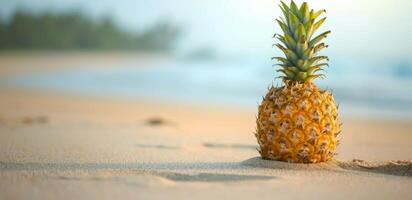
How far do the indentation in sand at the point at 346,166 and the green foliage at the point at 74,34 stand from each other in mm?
28563

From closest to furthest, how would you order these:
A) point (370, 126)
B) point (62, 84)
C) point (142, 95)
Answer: point (370, 126) → point (142, 95) → point (62, 84)

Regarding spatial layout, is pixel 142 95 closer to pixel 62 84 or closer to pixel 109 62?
pixel 62 84

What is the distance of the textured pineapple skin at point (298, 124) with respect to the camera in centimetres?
420

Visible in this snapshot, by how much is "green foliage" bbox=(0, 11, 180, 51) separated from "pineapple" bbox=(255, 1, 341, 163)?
28.5 meters

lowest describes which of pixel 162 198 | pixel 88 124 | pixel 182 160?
pixel 162 198

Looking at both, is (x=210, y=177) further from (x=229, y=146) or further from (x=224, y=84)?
(x=224, y=84)

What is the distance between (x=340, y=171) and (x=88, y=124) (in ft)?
15.1

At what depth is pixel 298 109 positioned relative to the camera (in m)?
4.21

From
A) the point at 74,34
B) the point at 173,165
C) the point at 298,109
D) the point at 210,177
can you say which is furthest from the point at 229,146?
the point at 74,34

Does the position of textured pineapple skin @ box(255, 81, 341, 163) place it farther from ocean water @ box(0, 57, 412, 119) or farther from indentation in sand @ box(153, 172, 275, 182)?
ocean water @ box(0, 57, 412, 119)

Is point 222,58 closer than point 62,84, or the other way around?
point 62,84

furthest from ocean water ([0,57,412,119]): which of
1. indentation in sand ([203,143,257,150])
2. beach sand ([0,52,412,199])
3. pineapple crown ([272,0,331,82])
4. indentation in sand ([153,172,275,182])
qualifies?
indentation in sand ([153,172,275,182])

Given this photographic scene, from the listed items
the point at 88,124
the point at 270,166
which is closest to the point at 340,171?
the point at 270,166

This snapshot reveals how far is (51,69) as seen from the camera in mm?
25828
